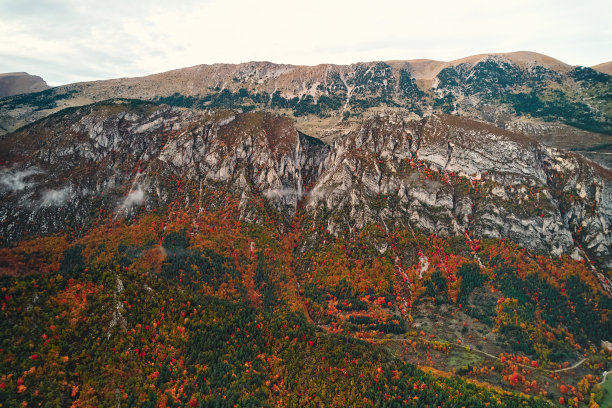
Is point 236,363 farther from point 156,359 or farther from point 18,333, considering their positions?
point 18,333

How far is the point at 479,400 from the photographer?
13112 cm

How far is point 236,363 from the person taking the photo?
443 feet


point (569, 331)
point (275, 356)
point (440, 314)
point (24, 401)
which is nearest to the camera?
point (24, 401)

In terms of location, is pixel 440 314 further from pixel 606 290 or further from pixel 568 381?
pixel 606 290

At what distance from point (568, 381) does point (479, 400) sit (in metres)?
59.9

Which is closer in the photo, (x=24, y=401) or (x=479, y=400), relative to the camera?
(x=24, y=401)

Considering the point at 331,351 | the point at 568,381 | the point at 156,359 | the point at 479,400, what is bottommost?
the point at 568,381

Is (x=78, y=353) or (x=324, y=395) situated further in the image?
(x=324, y=395)

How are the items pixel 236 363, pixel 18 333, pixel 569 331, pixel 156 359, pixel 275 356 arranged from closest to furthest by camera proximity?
pixel 18 333
pixel 156 359
pixel 236 363
pixel 275 356
pixel 569 331

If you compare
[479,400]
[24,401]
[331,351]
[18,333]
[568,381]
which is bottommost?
[568,381]

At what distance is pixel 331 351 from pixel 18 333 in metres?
125

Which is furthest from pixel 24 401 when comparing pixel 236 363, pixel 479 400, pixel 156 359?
pixel 479 400

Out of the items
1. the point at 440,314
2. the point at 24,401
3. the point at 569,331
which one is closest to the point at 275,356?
the point at 24,401

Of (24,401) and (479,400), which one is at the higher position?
(24,401)
